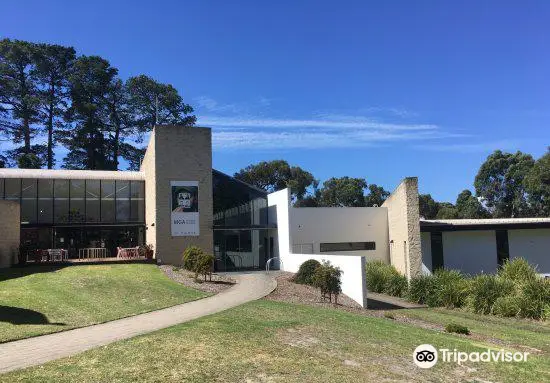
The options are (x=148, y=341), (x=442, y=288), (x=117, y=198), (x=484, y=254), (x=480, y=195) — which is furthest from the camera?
(x=480, y=195)

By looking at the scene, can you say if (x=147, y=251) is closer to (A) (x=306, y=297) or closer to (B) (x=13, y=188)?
(B) (x=13, y=188)

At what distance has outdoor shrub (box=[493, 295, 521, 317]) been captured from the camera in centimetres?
1703

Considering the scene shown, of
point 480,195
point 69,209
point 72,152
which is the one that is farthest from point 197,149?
point 480,195

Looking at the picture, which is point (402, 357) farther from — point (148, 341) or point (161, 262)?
point (161, 262)

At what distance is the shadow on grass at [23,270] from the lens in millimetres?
19438

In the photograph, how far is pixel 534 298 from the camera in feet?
55.5

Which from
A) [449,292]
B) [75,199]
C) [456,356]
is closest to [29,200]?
[75,199]

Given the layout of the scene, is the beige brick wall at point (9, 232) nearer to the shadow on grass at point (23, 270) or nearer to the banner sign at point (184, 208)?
the shadow on grass at point (23, 270)

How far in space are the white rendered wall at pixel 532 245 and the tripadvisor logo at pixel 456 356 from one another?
20.3 metres

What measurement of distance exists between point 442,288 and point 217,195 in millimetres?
18110

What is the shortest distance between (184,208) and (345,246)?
10468 millimetres

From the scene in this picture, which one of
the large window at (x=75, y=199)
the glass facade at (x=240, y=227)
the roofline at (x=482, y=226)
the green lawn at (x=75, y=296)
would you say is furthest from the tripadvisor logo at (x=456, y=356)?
the large window at (x=75, y=199)

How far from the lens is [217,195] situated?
111 ft

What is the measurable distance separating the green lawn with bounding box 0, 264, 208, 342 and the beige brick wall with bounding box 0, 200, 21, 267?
1.51 metres
